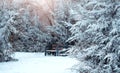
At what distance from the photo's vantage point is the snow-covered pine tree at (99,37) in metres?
9.77

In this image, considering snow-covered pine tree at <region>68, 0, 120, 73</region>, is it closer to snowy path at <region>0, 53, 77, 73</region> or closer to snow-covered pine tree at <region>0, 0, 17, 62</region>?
snowy path at <region>0, 53, 77, 73</region>

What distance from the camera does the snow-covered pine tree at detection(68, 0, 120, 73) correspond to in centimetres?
977

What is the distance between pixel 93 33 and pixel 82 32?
1.79 feet

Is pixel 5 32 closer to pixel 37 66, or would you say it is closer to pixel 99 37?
pixel 37 66

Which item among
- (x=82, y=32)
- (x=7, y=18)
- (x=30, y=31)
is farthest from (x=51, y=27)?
(x=82, y=32)

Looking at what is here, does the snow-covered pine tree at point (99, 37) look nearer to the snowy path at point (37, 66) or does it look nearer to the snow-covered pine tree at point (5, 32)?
the snowy path at point (37, 66)

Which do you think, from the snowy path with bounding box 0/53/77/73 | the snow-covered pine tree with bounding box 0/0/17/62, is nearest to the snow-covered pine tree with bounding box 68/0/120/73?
the snowy path with bounding box 0/53/77/73

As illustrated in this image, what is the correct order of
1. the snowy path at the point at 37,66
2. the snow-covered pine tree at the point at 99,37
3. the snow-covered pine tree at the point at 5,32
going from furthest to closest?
the snow-covered pine tree at the point at 5,32
the snowy path at the point at 37,66
the snow-covered pine tree at the point at 99,37

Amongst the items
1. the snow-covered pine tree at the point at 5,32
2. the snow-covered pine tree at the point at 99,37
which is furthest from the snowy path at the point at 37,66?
the snow-covered pine tree at the point at 99,37

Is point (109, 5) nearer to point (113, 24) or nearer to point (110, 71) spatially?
point (113, 24)

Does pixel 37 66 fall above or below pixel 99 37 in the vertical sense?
below

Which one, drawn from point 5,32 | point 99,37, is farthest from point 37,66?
point 99,37

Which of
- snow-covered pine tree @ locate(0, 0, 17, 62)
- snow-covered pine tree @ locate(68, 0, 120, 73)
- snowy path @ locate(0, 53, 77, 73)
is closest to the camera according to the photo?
snow-covered pine tree @ locate(68, 0, 120, 73)

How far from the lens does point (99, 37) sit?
399 inches
